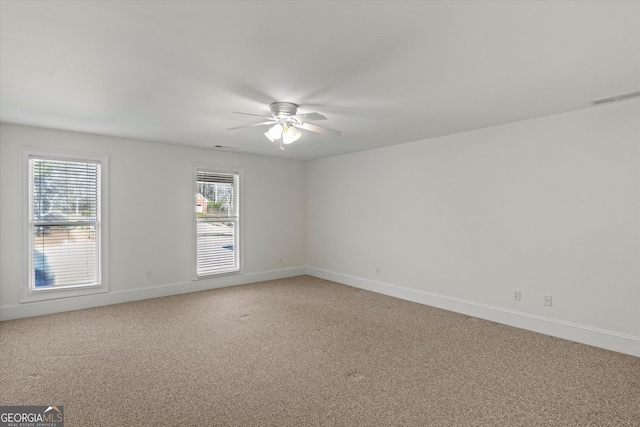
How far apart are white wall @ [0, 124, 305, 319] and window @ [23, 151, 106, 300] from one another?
0.12m

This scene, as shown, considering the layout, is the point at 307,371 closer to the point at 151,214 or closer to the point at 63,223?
the point at 151,214

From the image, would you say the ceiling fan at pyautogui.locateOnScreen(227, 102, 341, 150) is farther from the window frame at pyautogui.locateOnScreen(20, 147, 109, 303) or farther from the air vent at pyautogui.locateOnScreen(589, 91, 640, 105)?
the window frame at pyautogui.locateOnScreen(20, 147, 109, 303)

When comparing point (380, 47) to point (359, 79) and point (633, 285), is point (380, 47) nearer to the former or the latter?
point (359, 79)

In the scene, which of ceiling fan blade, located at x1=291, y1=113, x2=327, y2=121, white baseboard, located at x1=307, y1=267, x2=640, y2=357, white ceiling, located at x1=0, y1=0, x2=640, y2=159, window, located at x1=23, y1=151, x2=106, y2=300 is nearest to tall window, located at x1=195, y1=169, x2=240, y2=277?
window, located at x1=23, y1=151, x2=106, y2=300

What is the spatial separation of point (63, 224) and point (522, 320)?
583cm

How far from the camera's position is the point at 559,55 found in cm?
238

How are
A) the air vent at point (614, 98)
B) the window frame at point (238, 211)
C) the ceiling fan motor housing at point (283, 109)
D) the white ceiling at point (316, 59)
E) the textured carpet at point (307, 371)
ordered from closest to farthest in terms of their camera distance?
the white ceiling at point (316, 59), the textured carpet at point (307, 371), the air vent at point (614, 98), the ceiling fan motor housing at point (283, 109), the window frame at point (238, 211)

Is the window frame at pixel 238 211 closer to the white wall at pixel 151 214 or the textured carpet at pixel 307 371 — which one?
the white wall at pixel 151 214

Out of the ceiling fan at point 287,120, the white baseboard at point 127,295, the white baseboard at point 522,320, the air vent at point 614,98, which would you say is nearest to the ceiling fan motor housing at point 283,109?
the ceiling fan at point 287,120

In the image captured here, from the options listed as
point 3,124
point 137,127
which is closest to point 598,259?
point 137,127

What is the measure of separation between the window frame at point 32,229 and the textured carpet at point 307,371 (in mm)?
337

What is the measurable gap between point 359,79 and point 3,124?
14.3ft

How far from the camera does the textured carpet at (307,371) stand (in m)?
2.35

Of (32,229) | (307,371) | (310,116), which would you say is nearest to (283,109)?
(310,116)
